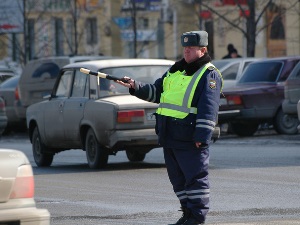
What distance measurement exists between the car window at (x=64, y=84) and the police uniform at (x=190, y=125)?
804 centimetres

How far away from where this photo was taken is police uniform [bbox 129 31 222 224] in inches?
402

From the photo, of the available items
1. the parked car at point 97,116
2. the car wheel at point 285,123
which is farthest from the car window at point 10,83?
the parked car at point 97,116

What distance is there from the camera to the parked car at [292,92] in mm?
21938

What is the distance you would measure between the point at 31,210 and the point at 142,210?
408cm

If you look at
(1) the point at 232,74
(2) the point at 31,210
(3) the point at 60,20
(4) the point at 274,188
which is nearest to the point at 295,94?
(1) the point at 232,74

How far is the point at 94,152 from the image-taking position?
57.1ft

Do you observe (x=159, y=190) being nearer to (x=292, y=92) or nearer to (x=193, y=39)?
(x=193, y=39)

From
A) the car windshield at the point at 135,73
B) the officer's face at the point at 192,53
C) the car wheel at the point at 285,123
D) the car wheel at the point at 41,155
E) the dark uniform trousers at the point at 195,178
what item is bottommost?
the car wheel at the point at 285,123

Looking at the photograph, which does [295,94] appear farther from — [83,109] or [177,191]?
[177,191]

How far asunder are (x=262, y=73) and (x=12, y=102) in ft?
25.7

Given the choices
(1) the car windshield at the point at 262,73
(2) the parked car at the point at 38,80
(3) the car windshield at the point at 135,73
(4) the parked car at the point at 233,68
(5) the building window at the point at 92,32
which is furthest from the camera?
(5) the building window at the point at 92,32

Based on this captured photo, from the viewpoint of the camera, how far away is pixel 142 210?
1198 cm

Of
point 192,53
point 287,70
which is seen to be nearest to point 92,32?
point 287,70

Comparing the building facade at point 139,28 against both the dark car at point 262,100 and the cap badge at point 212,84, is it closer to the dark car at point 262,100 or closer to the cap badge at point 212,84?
the dark car at point 262,100
